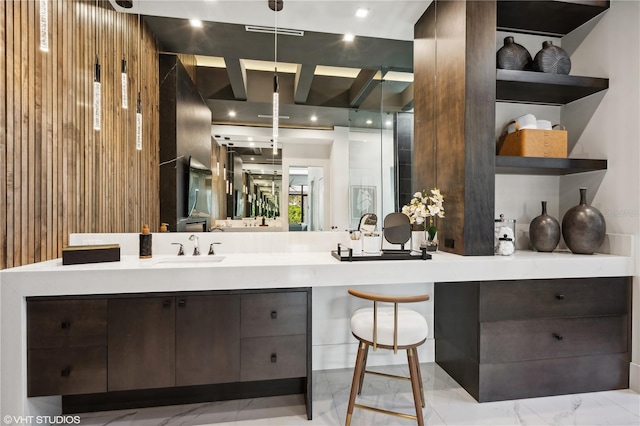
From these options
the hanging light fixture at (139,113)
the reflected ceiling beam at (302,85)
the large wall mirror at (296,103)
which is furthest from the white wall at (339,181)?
Result: the hanging light fixture at (139,113)

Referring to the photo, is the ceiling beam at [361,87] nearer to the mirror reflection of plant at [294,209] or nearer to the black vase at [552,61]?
the mirror reflection of plant at [294,209]

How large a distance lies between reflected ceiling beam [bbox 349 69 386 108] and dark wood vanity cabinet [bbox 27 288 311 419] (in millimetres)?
1650

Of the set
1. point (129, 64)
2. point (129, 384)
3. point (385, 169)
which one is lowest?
point (129, 384)

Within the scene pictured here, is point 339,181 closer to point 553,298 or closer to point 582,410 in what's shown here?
point 553,298

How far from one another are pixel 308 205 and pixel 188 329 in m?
1.21

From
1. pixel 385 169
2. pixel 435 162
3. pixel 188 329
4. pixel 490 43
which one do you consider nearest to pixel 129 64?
pixel 188 329

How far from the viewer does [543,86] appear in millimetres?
2332

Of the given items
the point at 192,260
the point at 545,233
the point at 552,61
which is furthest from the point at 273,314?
the point at 552,61

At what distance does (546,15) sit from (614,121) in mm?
994

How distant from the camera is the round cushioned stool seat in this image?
65.5 inches

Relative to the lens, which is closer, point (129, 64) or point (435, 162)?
point (129, 64)

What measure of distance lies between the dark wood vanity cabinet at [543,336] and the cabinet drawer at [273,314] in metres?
1.17

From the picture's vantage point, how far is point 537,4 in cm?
227

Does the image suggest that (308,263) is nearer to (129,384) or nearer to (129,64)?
(129,384)
